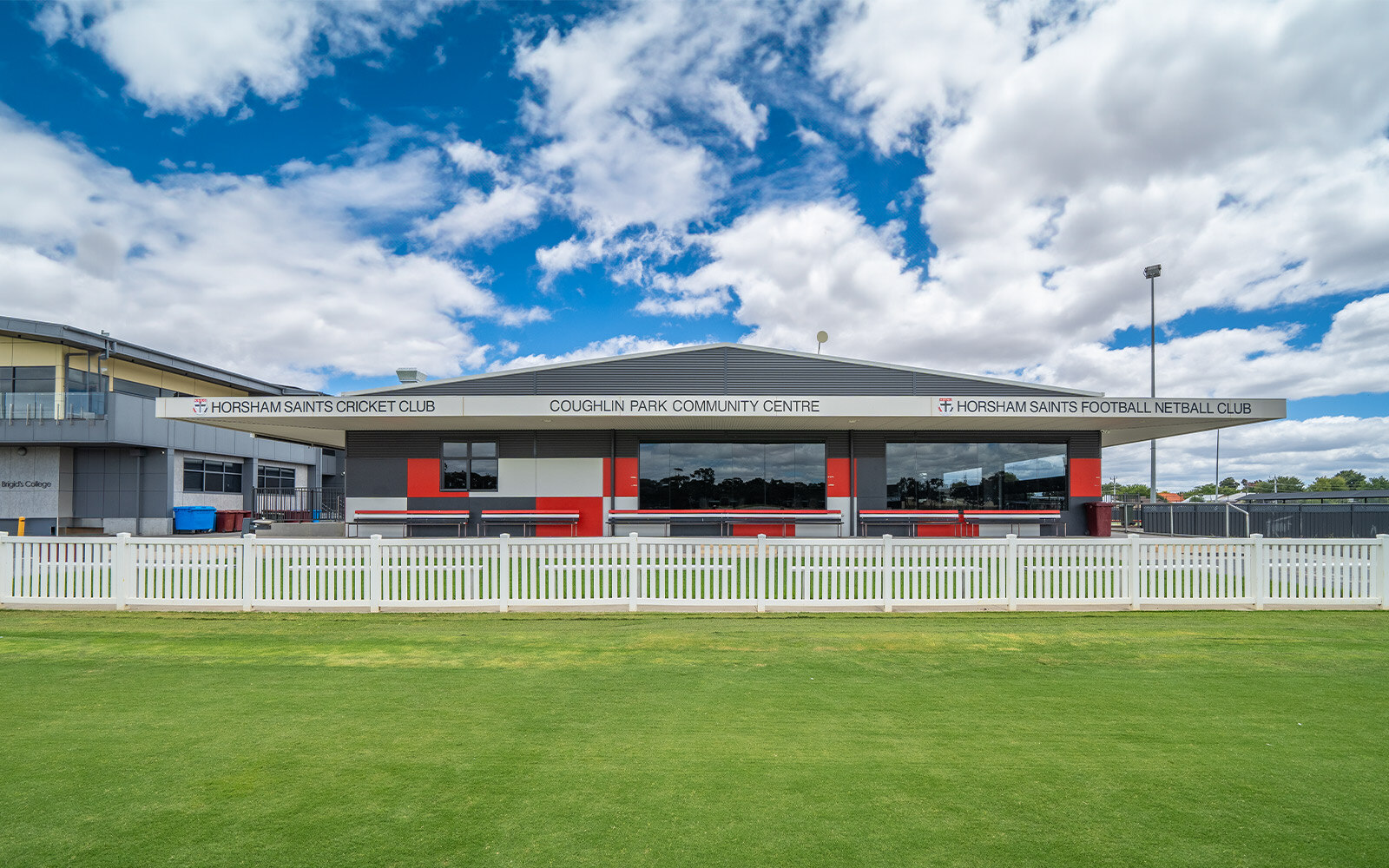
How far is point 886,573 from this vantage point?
360 inches

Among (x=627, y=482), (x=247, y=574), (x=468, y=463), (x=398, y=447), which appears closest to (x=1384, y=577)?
(x=247, y=574)

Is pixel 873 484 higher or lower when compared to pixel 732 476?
lower

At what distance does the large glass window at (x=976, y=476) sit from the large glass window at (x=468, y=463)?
36.2 ft

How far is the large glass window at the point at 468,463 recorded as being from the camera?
20516 mm

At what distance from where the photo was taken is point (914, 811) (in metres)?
3.55

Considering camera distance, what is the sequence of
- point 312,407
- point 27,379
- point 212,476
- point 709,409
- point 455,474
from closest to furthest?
point 709,409
point 312,407
point 455,474
point 27,379
point 212,476

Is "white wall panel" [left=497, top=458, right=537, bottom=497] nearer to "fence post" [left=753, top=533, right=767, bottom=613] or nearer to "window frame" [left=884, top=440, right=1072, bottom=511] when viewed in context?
"window frame" [left=884, top=440, right=1072, bottom=511]

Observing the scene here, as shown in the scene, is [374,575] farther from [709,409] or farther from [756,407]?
[756,407]

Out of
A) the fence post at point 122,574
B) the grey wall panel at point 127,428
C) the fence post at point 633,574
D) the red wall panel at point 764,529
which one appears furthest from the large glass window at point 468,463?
the grey wall panel at point 127,428

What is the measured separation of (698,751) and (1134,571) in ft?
24.0

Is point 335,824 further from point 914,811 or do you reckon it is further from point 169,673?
point 169,673

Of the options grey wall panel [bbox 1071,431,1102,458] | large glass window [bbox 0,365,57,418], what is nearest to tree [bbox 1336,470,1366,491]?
grey wall panel [bbox 1071,431,1102,458]

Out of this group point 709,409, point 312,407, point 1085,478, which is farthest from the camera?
point 1085,478

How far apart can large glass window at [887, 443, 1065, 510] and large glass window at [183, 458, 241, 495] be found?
2881cm
